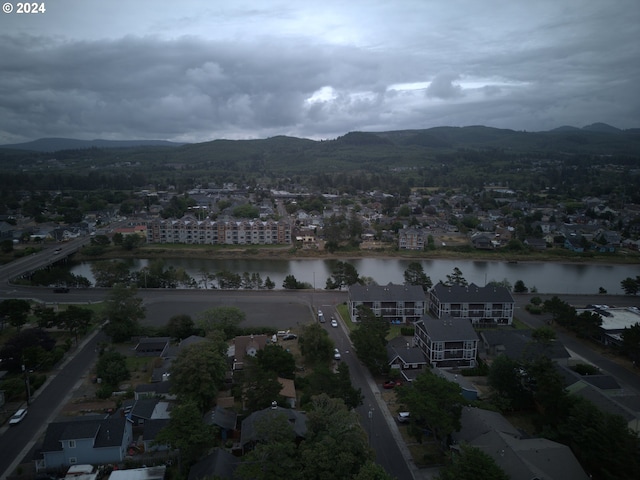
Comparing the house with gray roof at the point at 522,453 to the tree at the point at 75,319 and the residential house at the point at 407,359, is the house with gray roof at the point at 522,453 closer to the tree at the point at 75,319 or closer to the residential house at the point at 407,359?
the residential house at the point at 407,359

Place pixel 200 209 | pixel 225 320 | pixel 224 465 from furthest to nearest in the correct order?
pixel 200 209 < pixel 225 320 < pixel 224 465

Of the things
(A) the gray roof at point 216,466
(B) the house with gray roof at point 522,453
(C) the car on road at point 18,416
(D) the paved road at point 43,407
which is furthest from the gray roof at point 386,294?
(C) the car on road at point 18,416

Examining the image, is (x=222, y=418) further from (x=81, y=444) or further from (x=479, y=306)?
(x=479, y=306)

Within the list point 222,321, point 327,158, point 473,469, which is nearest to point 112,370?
point 222,321

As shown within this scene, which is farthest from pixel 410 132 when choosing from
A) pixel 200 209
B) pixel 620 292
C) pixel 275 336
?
pixel 275 336

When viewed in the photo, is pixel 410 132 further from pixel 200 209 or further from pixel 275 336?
pixel 275 336
